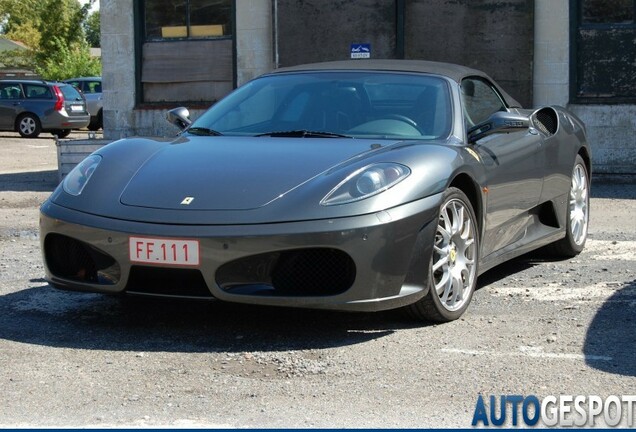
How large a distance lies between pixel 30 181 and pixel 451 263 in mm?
9772

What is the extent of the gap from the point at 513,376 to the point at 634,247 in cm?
395

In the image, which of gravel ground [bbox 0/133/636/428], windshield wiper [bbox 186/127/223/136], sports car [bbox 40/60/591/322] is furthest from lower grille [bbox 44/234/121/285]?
windshield wiper [bbox 186/127/223/136]

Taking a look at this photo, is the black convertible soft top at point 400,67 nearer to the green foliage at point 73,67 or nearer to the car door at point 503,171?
the car door at point 503,171

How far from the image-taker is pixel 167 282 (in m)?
5.38

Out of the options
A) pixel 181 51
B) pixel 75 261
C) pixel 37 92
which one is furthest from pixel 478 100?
pixel 37 92

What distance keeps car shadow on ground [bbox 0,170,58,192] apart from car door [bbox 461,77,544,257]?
24.4 ft

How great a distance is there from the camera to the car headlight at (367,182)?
5.27 m

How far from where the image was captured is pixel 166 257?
5.22 meters

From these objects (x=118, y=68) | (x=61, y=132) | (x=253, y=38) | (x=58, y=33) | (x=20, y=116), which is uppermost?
(x=58, y=33)

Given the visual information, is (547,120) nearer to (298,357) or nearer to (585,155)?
(585,155)

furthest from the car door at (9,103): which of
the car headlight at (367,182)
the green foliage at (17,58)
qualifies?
the green foliage at (17,58)

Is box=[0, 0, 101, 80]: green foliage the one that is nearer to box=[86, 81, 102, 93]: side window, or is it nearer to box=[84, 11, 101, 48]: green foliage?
box=[84, 11, 101, 48]: green foliage

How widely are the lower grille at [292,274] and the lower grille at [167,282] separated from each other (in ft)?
0.46

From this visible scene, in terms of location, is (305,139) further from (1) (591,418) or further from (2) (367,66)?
(1) (591,418)
